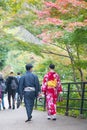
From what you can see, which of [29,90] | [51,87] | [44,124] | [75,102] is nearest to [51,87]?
[51,87]

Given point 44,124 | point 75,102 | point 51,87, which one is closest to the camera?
point 44,124

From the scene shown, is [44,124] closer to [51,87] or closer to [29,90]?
[29,90]

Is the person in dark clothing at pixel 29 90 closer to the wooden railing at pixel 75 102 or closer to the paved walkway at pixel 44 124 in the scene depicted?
the paved walkway at pixel 44 124

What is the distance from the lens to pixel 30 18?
1558 centimetres

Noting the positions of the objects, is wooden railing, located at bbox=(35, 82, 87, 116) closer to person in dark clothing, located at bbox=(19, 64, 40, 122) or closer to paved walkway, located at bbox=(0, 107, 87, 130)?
paved walkway, located at bbox=(0, 107, 87, 130)

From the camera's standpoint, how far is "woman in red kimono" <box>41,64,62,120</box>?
39.9ft

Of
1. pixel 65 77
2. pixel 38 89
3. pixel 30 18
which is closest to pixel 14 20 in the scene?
pixel 30 18

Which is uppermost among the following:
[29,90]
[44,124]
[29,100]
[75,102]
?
[29,90]

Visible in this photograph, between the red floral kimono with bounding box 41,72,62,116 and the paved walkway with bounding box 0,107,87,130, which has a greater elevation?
the red floral kimono with bounding box 41,72,62,116

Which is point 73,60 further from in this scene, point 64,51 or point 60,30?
point 60,30

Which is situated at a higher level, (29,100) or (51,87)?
(51,87)

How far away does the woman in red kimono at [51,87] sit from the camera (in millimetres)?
12172

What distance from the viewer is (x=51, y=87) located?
1224 centimetres

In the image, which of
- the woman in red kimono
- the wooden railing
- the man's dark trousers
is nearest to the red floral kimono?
the woman in red kimono
